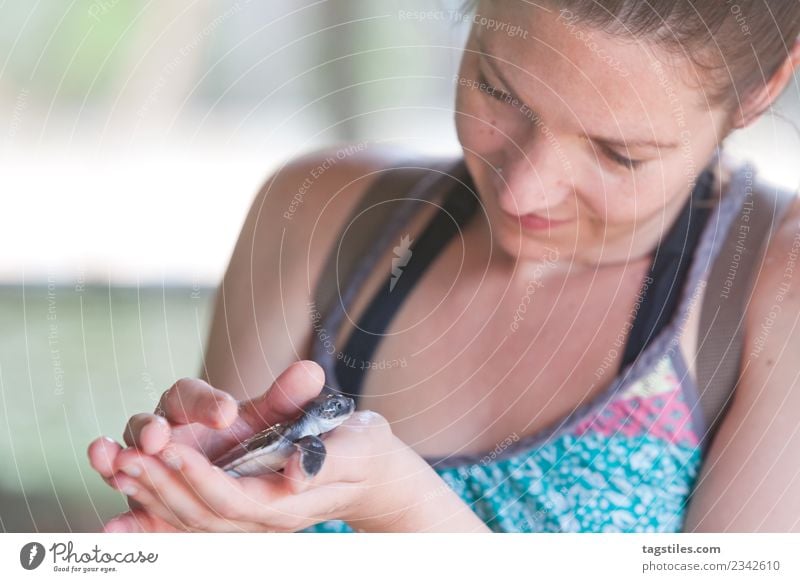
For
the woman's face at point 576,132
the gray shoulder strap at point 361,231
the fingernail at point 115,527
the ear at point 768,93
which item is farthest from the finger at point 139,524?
the ear at point 768,93

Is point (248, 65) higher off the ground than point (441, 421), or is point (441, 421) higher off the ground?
point (248, 65)

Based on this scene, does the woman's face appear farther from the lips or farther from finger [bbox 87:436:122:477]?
finger [bbox 87:436:122:477]

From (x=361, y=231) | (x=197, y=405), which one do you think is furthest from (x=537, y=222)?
(x=197, y=405)

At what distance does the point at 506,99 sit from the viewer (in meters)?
0.45

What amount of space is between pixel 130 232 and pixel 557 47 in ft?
0.82

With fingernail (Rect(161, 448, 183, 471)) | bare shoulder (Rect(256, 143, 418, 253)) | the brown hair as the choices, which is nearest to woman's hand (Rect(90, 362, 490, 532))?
fingernail (Rect(161, 448, 183, 471))

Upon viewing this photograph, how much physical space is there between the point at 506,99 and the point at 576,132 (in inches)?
1.6

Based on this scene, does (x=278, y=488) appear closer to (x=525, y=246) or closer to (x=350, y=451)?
(x=350, y=451)

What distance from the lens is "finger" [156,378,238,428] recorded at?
16.3 inches

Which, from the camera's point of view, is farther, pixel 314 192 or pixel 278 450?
pixel 314 192

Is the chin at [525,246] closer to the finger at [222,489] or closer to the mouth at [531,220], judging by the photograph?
the mouth at [531,220]
